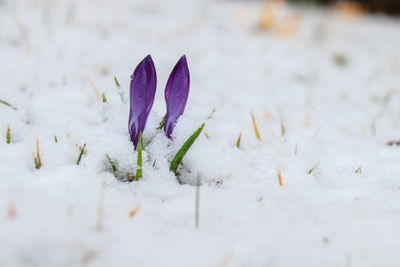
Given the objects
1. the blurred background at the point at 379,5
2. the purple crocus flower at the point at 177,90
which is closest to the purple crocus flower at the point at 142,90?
the purple crocus flower at the point at 177,90

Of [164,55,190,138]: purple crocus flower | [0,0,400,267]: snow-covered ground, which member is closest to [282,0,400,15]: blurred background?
[0,0,400,267]: snow-covered ground

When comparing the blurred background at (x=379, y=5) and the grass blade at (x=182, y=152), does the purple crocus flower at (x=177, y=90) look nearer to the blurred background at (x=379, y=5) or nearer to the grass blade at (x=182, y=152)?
the grass blade at (x=182, y=152)

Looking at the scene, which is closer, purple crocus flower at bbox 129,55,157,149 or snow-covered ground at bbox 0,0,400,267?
snow-covered ground at bbox 0,0,400,267

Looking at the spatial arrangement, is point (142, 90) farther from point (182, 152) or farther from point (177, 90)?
point (182, 152)

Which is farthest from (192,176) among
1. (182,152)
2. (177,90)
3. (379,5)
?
(379,5)

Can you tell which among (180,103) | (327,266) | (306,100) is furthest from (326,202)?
(306,100)

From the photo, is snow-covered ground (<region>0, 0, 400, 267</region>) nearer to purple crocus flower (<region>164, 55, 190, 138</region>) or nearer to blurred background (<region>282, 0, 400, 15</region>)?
purple crocus flower (<region>164, 55, 190, 138</region>)
